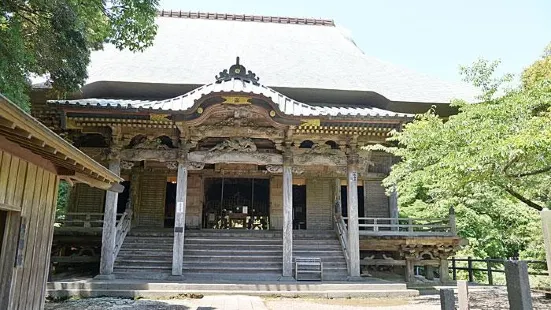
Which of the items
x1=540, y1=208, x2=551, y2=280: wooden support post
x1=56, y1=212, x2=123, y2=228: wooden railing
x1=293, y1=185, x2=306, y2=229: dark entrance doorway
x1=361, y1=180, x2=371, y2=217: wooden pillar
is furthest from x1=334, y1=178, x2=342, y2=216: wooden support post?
x1=540, y1=208, x2=551, y2=280: wooden support post

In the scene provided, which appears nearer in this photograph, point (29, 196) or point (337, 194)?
point (29, 196)

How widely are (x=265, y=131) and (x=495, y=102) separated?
567 cm

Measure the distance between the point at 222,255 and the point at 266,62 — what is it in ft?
28.3

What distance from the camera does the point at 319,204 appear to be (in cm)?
1488

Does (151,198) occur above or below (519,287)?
above

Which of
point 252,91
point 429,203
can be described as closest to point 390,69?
point 429,203

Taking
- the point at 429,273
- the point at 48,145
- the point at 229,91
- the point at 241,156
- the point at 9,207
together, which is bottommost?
the point at 429,273

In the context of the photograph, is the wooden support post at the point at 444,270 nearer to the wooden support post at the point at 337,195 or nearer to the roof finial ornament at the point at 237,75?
the wooden support post at the point at 337,195

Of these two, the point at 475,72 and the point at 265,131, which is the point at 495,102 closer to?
the point at 475,72

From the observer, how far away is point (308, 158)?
36.5 ft

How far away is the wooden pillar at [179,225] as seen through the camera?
10031 mm

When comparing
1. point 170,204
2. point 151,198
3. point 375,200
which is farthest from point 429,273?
point 151,198

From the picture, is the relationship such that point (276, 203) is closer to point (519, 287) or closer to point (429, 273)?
point (429, 273)

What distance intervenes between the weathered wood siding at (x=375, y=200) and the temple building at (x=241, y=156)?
0.05 meters
